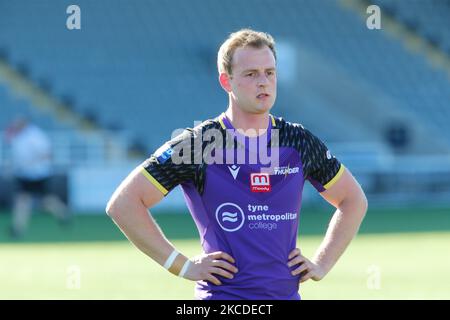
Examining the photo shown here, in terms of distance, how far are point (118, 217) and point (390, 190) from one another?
20432mm

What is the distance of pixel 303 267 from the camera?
5.39 meters

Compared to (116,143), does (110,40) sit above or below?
above

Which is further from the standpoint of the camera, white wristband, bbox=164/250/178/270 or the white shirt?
the white shirt

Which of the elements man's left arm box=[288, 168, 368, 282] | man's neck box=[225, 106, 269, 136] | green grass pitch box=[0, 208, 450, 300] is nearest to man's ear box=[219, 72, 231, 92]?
man's neck box=[225, 106, 269, 136]

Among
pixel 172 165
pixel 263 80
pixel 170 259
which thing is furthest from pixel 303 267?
pixel 263 80

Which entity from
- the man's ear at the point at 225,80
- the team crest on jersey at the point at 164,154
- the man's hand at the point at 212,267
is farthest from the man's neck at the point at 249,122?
the man's hand at the point at 212,267

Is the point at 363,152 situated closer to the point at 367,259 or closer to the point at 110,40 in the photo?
the point at 110,40

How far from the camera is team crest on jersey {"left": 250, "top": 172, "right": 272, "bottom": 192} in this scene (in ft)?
17.5

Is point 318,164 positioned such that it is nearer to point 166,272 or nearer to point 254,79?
point 254,79

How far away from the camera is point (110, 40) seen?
1149 inches

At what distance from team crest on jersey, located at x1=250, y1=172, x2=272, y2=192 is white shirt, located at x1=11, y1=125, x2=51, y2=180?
46.7 ft

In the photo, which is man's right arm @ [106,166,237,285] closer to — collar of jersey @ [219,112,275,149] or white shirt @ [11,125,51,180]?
collar of jersey @ [219,112,275,149]

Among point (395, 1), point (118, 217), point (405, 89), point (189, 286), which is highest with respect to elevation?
point (395, 1)

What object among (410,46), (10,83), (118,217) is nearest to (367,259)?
(118,217)
